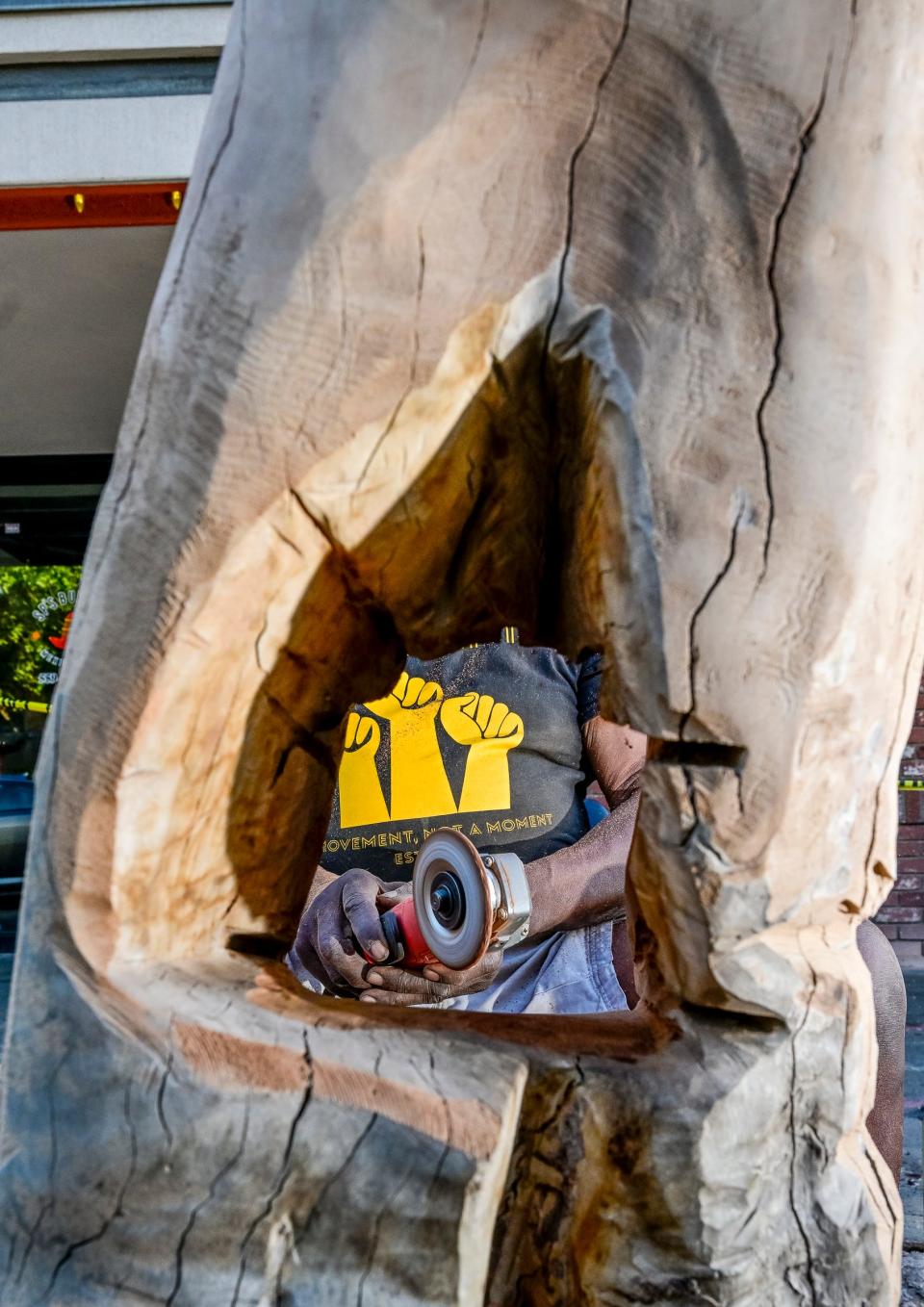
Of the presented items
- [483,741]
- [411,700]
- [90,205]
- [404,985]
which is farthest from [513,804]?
[90,205]

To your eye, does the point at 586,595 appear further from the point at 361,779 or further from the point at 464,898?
the point at 361,779

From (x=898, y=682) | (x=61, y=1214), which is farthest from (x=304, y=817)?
(x=898, y=682)

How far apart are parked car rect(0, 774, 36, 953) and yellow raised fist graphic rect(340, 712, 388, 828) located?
2029mm

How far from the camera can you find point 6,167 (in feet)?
8.77

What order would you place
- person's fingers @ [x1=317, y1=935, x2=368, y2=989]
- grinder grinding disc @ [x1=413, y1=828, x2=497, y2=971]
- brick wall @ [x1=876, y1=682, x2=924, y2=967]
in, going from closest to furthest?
grinder grinding disc @ [x1=413, y1=828, x2=497, y2=971]
person's fingers @ [x1=317, y1=935, x2=368, y2=989]
brick wall @ [x1=876, y1=682, x2=924, y2=967]

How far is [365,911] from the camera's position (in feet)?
4.96

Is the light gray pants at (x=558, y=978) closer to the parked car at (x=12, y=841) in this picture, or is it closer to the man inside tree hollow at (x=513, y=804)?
the man inside tree hollow at (x=513, y=804)

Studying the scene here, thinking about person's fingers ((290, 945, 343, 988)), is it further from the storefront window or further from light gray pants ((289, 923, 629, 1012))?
the storefront window

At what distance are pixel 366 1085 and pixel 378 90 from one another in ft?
2.02

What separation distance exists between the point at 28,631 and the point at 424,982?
9.02ft

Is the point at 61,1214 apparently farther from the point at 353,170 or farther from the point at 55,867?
the point at 353,170

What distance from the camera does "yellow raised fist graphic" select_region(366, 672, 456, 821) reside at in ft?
6.66

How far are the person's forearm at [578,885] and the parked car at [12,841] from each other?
2465 millimetres

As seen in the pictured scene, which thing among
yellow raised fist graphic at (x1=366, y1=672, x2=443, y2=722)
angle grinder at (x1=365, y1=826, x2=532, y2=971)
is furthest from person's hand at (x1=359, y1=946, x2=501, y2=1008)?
yellow raised fist graphic at (x1=366, y1=672, x2=443, y2=722)
